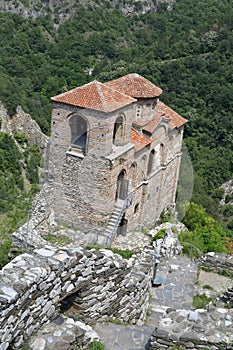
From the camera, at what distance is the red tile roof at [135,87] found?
61.7ft

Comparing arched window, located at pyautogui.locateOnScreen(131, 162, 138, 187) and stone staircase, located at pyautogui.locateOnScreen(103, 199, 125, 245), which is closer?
stone staircase, located at pyautogui.locateOnScreen(103, 199, 125, 245)

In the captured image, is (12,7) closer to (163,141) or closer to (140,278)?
(163,141)

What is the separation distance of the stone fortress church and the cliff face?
53.2 metres

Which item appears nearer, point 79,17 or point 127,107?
point 127,107

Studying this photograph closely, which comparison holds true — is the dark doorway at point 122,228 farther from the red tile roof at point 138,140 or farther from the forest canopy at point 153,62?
the forest canopy at point 153,62

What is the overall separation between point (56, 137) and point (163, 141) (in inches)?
203

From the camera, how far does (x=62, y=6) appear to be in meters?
72.3

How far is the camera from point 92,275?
23.5 ft

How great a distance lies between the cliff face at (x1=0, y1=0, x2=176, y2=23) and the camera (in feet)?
221

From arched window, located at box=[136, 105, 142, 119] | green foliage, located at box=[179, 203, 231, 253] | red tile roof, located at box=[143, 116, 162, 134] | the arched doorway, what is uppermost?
arched window, located at box=[136, 105, 142, 119]

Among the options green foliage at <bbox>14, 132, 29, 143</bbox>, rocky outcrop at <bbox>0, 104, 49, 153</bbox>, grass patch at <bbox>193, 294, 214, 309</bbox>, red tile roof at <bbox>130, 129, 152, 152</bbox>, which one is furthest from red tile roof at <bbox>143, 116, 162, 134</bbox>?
green foliage at <bbox>14, 132, 29, 143</bbox>

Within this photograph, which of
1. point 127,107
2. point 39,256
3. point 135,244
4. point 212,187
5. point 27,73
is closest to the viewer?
point 39,256

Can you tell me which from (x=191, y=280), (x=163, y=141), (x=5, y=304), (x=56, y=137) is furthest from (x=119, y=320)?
(x=163, y=141)

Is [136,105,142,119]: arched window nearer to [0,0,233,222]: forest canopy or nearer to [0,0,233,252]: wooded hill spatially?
[0,0,233,222]: forest canopy
